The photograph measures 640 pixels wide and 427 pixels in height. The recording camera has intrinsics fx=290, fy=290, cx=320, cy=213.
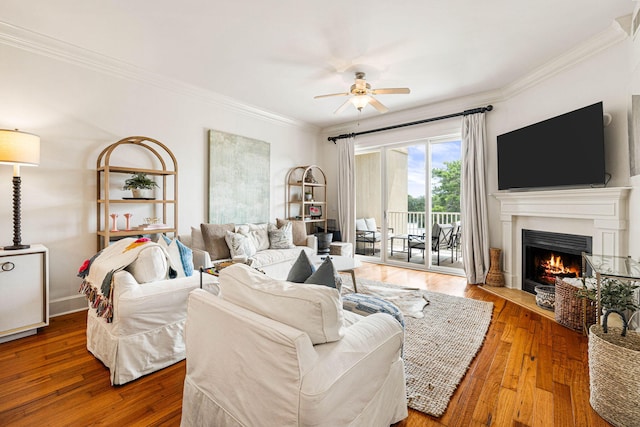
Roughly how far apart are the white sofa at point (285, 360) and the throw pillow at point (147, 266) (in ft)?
2.41

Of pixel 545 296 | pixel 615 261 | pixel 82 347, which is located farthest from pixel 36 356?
pixel 545 296

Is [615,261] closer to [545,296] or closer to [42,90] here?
[545,296]

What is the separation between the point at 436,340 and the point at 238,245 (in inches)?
97.7

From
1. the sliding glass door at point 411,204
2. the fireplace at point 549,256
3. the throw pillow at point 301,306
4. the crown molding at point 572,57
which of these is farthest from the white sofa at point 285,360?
the sliding glass door at point 411,204

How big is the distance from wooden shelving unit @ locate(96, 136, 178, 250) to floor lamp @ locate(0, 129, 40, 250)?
1.73ft

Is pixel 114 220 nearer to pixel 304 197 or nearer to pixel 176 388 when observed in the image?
pixel 176 388

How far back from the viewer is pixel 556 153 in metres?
3.18

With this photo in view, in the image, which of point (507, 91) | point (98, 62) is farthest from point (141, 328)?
point (507, 91)

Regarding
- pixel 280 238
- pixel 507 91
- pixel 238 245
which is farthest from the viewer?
pixel 280 238

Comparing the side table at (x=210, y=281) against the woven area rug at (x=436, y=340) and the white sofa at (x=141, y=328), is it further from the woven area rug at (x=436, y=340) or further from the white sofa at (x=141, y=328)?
the woven area rug at (x=436, y=340)

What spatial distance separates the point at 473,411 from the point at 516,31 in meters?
3.08

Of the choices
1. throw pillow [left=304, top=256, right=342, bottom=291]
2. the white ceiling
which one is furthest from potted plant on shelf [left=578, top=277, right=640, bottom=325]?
the white ceiling

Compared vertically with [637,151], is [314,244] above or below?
below

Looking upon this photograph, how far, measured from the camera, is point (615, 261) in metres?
2.09
